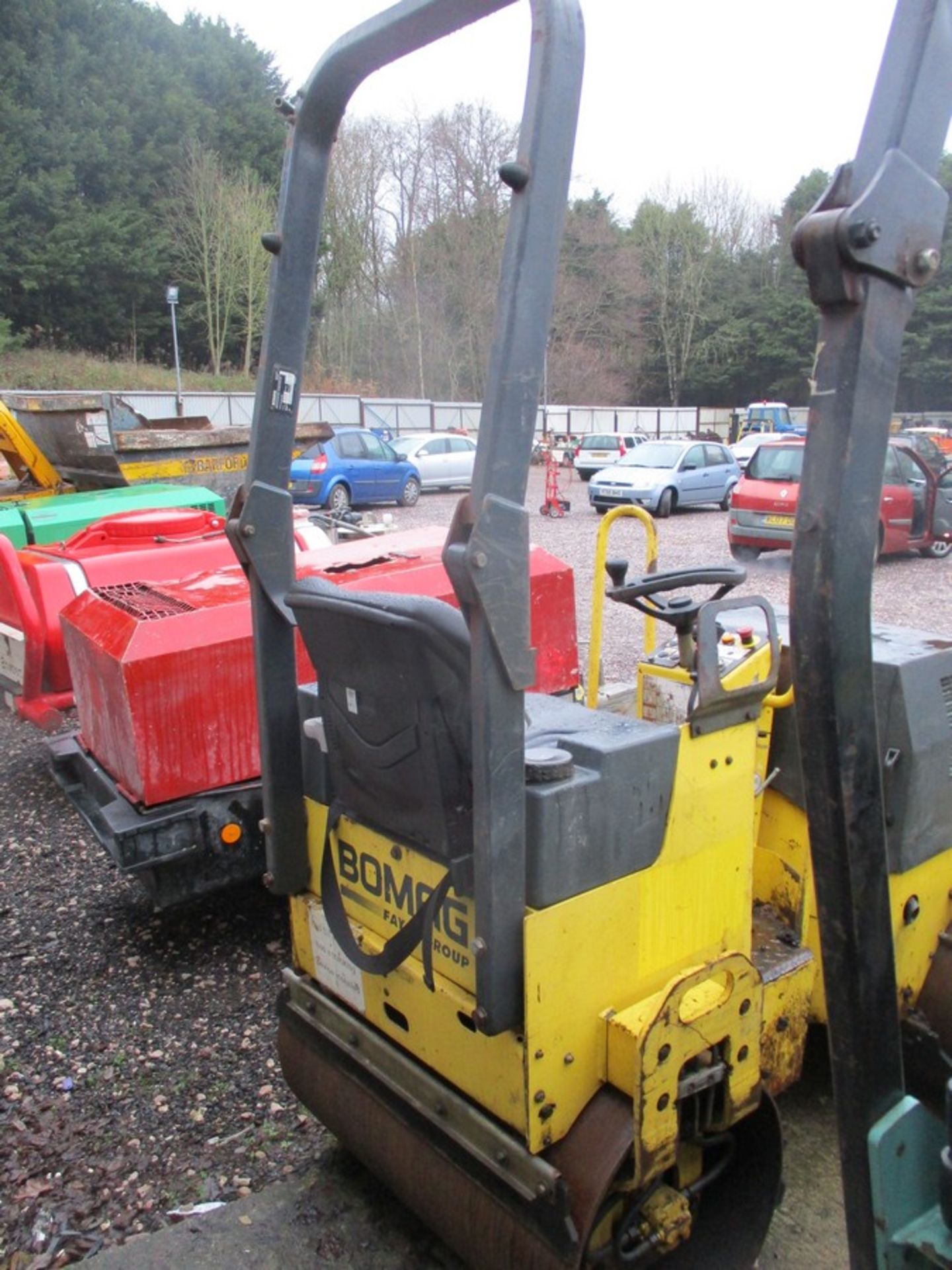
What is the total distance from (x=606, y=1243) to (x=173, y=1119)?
5.33ft

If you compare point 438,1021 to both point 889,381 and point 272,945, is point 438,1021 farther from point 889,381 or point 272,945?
point 272,945

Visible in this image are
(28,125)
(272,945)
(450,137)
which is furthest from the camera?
(28,125)

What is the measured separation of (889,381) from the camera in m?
1.26

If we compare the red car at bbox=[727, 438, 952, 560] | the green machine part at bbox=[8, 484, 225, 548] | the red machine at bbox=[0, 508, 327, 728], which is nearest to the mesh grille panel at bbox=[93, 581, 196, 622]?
the red machine at bbox=[0, 508, 327, 728]

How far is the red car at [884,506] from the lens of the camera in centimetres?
1347

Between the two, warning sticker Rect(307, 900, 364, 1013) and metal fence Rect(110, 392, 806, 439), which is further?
metal fence Rect(110, 392, 806, 439)

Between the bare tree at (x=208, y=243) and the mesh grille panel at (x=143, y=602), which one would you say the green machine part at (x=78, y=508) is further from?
the bare tree at (x=208, y=243)

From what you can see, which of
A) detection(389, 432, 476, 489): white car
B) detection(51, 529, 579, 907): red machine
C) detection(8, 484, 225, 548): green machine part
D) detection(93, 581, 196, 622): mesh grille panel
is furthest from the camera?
detection(389, 432, 476, 489): white car

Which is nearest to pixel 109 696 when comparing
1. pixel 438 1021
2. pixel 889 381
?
pixel 438 1021

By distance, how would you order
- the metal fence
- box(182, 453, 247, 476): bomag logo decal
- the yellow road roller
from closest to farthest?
the yellow road roller
box(182, 453, 247, 476): bomag logo decal
the metal fence

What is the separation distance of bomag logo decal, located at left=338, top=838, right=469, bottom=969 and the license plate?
11.5 ft

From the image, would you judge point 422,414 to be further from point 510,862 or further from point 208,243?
point 510,862

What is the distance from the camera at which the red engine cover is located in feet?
12.1

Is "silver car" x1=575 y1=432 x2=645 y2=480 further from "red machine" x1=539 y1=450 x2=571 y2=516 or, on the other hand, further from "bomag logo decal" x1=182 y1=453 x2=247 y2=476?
"bomag logo decal" x1=182 y1=453 x2=247 y2=476
